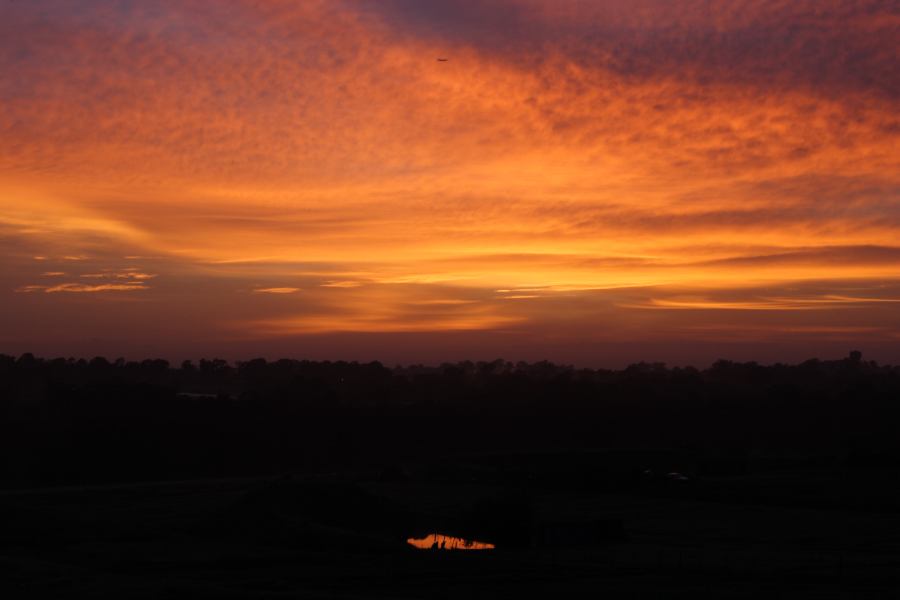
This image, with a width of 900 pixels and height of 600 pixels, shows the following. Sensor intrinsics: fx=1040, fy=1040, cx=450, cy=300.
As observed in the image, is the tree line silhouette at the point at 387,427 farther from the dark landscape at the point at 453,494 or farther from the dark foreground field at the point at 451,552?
the dark foreground field at the point at 451,552

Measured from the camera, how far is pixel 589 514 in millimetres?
67562

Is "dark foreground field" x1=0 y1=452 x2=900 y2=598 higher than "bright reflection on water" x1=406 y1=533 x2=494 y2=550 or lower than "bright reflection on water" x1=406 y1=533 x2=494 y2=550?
higher

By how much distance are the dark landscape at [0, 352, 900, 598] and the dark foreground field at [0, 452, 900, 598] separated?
0.68ft

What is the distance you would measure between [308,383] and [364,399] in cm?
3121

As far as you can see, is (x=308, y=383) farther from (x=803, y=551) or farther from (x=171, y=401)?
(x=803, y=551)

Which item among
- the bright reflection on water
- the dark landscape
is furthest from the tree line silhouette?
the bright reflection on water

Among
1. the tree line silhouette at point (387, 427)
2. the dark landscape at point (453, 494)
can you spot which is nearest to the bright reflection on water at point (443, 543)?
the dark landscape at point (453, 494)

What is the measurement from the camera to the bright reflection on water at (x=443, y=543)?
5747 cm

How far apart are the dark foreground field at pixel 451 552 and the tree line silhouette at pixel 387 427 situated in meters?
26.2

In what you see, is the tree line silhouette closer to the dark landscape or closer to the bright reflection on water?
the dark landscape

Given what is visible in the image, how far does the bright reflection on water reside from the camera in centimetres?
5747

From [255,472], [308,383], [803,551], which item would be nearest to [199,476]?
[255,472]

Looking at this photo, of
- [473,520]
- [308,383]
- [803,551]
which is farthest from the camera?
[308,383]

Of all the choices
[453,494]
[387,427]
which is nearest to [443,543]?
[453,494]
